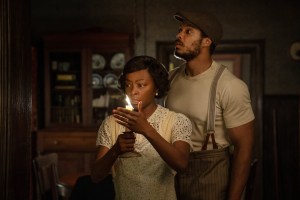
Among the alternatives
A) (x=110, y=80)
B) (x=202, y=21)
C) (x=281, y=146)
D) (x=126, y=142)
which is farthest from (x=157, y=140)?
(x=281, y=146)

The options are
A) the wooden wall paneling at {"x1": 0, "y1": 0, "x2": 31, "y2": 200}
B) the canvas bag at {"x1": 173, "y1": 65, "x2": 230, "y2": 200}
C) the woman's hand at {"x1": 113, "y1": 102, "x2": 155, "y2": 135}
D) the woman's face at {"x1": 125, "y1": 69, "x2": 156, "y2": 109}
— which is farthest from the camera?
the canvas bag at {"x1": 173, "y1": 65, "x2": 230, "y2": 200}

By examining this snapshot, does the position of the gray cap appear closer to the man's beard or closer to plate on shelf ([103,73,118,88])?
the man's beard

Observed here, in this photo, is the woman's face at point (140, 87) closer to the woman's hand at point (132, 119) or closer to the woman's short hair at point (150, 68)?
the woman's short hair at point (150, 68)

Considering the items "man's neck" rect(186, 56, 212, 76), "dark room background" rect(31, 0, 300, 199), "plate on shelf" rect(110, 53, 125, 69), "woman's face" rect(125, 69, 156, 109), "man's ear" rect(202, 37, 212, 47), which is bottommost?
"woman's face" rect(125, 69, 156, 109)

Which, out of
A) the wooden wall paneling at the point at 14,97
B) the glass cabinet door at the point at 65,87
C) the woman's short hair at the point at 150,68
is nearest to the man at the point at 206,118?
the woman's short hair at the point at 150,68

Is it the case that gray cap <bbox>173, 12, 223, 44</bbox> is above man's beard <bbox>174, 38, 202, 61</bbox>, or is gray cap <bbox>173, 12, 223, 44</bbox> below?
above

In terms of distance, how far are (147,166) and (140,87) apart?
299 mm

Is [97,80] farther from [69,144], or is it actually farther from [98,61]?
[69,144]

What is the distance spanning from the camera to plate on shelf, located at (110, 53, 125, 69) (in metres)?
5.48

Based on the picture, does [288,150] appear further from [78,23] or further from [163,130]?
[163,130]

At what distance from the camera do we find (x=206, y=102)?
2.13 m

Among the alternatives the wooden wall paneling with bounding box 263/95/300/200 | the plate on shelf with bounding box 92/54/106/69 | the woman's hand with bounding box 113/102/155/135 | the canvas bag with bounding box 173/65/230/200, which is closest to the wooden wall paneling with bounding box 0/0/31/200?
the woman's hand with bounding box 113/102/155/135

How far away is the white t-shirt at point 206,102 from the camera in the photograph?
2080 millimetres

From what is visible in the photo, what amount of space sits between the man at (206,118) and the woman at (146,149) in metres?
0.43
